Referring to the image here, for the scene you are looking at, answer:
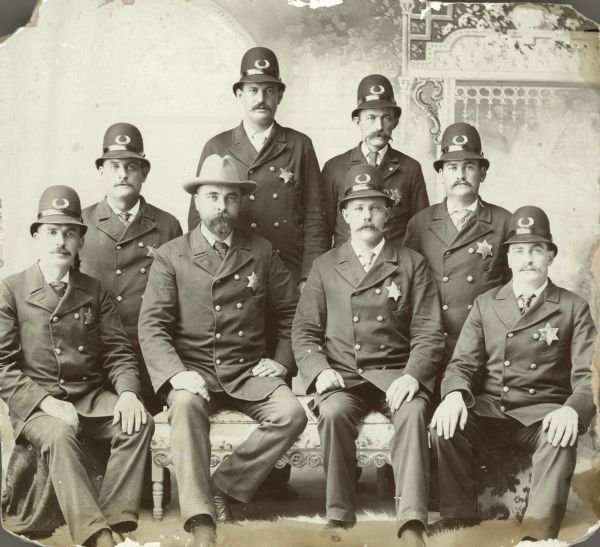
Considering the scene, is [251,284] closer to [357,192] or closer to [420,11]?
[357,192]

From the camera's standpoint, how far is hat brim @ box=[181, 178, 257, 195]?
3615mm

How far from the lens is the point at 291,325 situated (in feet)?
12.1

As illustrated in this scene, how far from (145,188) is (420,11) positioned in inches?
51.5

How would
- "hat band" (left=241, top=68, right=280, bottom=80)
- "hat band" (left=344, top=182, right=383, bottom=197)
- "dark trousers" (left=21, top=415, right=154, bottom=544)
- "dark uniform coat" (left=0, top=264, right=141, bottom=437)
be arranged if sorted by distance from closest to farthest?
"dark trousers" (left=21, top=415, right=154, bottom=544), "dark uniform coat" (left=0, top=264, right=141, bottom=437), "hat band" (left=344, top=182, right=383, bottom=197), "hat band" (left=241, top=68, right=280, bottom=80)

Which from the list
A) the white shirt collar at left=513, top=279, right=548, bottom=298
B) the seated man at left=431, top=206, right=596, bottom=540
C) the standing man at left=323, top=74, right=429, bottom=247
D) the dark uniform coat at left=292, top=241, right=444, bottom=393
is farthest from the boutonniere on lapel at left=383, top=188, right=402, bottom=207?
the white shirt collar at left=513, top=279, right=548, bottom=298

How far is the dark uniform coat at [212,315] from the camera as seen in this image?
3590mm

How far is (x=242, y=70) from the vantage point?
3760mm

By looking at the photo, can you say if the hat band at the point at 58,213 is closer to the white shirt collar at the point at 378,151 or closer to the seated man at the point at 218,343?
the seated man at the point at 218,343

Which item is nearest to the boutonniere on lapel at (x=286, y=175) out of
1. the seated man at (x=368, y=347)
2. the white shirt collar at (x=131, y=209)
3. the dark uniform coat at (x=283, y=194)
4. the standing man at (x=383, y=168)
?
the dark uniform coat at (x=283, y=194)

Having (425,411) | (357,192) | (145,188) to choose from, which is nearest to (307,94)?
(357,192)

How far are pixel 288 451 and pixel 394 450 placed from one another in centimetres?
39

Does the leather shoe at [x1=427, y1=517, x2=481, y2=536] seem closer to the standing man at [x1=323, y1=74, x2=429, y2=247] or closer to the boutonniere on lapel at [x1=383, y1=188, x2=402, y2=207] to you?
the standing man at [x1=323, y1=74, x2=429, y2=247]

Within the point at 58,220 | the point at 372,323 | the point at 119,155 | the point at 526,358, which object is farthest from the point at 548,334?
the point at 58,220

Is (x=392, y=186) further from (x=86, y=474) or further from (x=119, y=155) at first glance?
(x=86, y=474)
